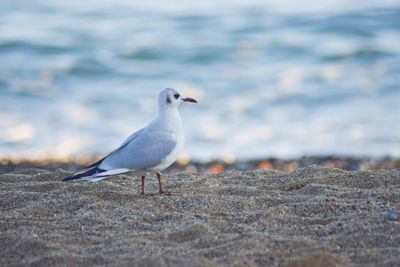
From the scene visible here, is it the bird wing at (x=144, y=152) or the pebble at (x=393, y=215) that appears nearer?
the pebble at (x=393, y=215)

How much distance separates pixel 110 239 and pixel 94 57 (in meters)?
12.2

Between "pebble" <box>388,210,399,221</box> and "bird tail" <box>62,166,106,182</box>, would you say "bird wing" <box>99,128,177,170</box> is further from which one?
"pebble" <box>388,210,399,221</box>

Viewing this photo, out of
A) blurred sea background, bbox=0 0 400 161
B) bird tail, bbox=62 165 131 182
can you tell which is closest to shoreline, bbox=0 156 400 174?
blurred sea background, bbox=0 0 400 161

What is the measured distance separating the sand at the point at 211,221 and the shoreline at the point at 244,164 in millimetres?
2986

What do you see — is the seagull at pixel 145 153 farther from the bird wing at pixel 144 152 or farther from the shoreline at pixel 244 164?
the shoreline at pixel 244 164

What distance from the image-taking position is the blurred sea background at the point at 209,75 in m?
10.4

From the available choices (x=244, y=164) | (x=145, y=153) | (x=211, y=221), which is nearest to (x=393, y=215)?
(x=211, y=221)

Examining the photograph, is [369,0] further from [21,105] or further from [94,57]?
[21,105]

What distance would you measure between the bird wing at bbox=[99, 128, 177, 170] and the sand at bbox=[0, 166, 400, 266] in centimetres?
28

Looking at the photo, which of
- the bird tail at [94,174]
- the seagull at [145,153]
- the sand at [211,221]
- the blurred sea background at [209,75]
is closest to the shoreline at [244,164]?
the blurred sea background at [209,75]

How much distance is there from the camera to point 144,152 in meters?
5.02

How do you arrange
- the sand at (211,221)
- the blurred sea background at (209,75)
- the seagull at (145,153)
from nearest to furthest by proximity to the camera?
the sand at (211,221)
the seagull at (145,153)
the blurred sea background at (209,75)

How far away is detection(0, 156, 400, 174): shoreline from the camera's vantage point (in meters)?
8.66

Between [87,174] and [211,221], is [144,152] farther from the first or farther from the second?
[211,221]
